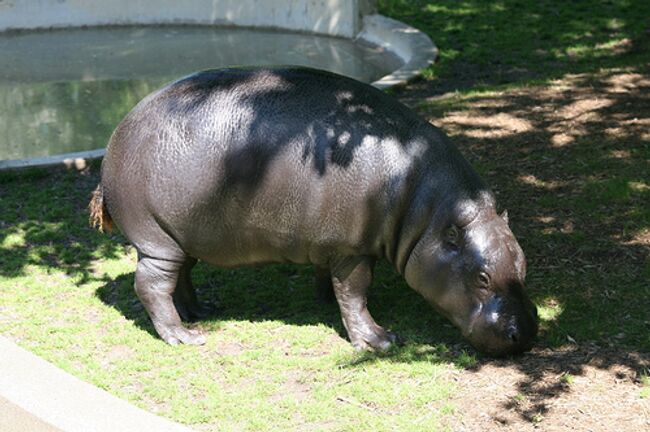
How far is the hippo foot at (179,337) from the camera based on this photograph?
6797mm

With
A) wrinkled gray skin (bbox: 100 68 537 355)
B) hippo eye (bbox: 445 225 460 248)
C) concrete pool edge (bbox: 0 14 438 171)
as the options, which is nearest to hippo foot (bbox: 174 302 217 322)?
wrinkled gray skin (bbox: 100 68 537 355)

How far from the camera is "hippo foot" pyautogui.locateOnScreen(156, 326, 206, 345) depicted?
6.80 m

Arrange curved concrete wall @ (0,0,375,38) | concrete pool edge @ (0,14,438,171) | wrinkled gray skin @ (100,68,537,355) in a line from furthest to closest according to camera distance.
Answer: curved concrete wall @ (0,0,375,38), concrete pool edge @ (0,14,438,171), wrinkled gray skin @ (100,68,537,355)

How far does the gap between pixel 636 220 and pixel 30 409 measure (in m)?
4.83

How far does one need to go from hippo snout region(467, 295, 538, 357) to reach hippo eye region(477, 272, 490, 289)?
9 cm

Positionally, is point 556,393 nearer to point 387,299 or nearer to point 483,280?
point 483,280

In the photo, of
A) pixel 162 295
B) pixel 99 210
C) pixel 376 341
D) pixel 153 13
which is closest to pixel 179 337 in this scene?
pixel 162 295

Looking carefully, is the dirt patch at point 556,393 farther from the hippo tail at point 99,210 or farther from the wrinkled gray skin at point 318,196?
the hippo tail at point 99,210

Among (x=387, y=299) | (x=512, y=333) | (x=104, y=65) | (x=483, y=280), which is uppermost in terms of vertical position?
(x=483, y=280)

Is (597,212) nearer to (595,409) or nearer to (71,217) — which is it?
(595,409)

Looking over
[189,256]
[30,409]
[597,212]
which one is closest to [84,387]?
[30,409]

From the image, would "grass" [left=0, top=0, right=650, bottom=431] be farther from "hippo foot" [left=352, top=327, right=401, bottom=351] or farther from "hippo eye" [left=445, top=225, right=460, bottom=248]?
"hippo eye" [left=445, top=225, right=460, bottom=248]

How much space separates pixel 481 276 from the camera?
243 inches

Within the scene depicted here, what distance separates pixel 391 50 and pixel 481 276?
958cm
